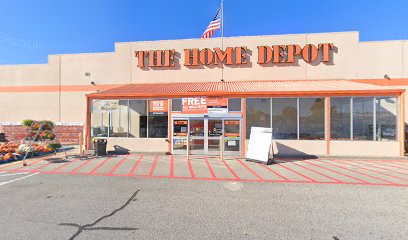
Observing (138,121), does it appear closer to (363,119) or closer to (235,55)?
(235,55)

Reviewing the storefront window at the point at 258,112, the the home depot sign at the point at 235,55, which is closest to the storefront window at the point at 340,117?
the storefront window at the point at 258,112

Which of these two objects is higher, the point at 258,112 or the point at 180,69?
the point at 180,69

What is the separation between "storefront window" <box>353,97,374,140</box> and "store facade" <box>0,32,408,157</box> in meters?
0.06

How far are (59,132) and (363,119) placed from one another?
73.8 ft

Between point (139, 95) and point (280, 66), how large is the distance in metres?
10.7

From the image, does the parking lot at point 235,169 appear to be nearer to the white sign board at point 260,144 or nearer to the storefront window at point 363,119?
the white sign board at point 260,144

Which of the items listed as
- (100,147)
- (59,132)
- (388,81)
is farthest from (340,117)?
(59,132)

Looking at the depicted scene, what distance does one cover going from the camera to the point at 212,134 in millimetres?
11508

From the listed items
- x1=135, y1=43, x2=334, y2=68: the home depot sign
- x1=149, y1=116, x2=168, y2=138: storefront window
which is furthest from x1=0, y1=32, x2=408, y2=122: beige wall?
x1=149, y1=116, x2=168, y2=138: storefront window

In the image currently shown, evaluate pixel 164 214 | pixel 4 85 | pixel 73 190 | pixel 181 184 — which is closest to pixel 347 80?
pixel 181 184

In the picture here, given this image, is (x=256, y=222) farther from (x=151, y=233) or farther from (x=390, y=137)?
(x=390, y=137)

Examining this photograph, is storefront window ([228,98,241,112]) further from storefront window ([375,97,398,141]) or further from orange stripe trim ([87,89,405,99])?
storefront window ([375,97,398,141])

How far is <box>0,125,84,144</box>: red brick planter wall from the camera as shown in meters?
16.9

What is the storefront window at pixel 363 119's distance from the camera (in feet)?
36.3
